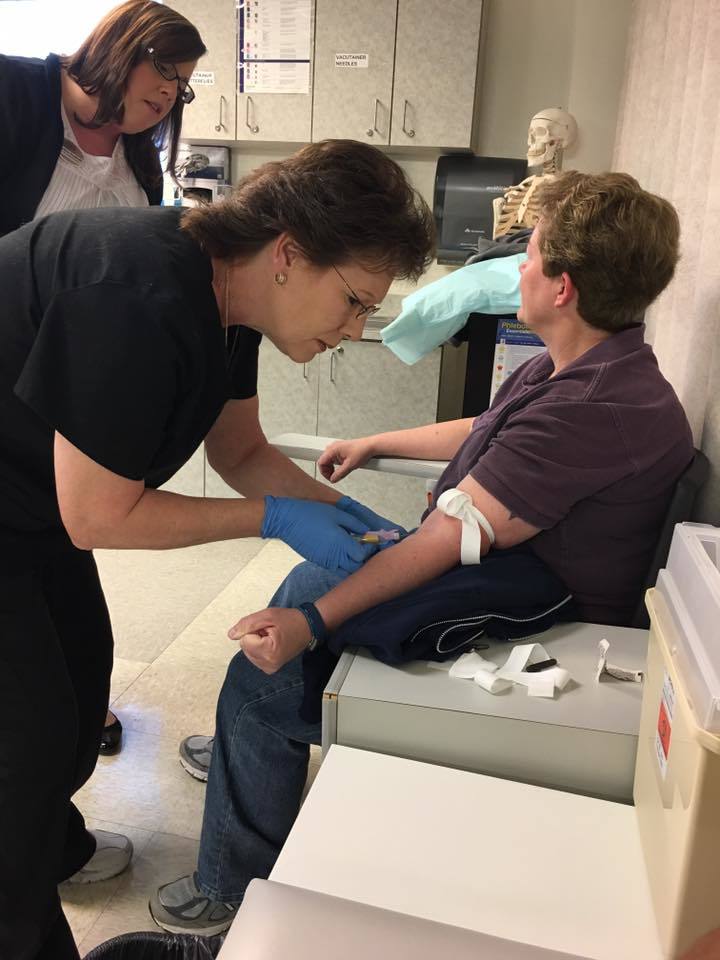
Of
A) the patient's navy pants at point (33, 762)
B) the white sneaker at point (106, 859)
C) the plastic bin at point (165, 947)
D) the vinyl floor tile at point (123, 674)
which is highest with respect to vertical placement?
the patient's navy pants at point (33, 762)

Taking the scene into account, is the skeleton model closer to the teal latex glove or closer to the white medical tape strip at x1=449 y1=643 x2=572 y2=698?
the teal latex glove

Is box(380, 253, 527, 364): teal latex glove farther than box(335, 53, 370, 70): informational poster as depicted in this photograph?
No

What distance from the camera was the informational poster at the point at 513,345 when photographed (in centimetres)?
226

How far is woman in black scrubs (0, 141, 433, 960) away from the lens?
971 millimetres

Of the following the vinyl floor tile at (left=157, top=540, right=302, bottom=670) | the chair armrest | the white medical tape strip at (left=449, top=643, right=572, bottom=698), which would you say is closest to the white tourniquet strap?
the white medical tape strip at (left=449, top=643, right=572, bottom=698)

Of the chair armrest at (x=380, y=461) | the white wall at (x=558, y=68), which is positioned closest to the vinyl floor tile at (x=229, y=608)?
the chair armrest at (x=380, y=461)

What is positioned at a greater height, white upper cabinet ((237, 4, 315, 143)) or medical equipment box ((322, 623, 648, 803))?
white upper cabinet ((237, 4, 315, 143))

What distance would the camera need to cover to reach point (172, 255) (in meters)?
1.04

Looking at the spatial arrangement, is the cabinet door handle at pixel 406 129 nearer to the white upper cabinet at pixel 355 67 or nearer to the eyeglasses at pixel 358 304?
the white upper cabinet at pixel 355 67

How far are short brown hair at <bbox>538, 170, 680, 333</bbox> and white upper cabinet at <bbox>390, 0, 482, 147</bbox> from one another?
2159 mm

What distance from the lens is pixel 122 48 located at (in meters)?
1.73

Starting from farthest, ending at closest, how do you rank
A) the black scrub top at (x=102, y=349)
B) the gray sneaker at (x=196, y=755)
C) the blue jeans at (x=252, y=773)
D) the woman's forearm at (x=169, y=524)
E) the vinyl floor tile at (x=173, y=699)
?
1. the vinyl floor tile at (x=173, y=699)
2. the gray sneaker at (x=196, y=755)
3. the blue jeans at (x=252, y=773)
4. the woman's forearm at (x=169, y=524)
5. the black scrub top at (x=102, y=349)

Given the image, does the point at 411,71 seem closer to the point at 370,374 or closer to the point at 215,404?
the point at 370,374

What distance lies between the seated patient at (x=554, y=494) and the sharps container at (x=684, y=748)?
0.31m
